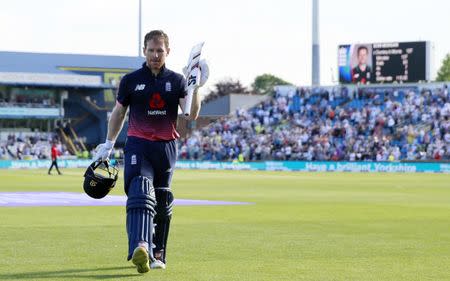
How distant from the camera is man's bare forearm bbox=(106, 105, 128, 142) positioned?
9539mm

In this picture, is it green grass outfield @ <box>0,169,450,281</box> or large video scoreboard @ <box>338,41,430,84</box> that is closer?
green grass outfield @ <box>0,169,450,281</box>

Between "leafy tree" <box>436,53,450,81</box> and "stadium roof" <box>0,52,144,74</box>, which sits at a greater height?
"leafy tree" <box>436,53,450,81</box>

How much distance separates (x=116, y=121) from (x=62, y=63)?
83757 mm

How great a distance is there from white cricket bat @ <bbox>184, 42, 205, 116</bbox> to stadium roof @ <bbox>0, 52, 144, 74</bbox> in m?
78.1

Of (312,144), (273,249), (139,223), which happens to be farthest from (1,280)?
(312,144)

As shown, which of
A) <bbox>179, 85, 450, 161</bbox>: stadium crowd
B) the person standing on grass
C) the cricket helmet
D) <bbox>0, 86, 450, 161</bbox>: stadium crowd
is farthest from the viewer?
<bbox>0, 86, 450, 161</bbox>: stadium crowd

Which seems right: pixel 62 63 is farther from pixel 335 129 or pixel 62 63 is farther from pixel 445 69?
pixel 445 69

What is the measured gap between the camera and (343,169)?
5738 centimetres

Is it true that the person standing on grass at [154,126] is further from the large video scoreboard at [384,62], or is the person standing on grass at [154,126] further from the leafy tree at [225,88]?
the leafy tree at [225,88]

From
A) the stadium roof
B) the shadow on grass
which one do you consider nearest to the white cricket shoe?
the shadow on grass

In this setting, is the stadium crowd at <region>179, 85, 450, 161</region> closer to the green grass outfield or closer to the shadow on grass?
the green grass outfield

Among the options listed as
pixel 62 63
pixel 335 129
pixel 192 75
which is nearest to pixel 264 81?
pixel 62 63

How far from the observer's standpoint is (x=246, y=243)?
39.9 feet

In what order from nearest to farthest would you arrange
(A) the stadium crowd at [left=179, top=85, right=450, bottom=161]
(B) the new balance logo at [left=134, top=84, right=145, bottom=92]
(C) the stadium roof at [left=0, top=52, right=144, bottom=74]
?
(B) the new balance logo at [left=134, top=84, right=145, bottom=92] → (A) the stadium crowd at [left=179, top=85, right=450, bottom=161] → (C) the stadium roof at [left=0, top=52, right=144, bottom=74]
